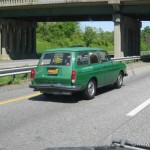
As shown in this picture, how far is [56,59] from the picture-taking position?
456 inches

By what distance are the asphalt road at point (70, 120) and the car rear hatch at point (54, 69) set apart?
641 millimetres

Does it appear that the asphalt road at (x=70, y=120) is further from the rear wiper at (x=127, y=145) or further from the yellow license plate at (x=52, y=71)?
the rear wiper at (x=127, y=145)

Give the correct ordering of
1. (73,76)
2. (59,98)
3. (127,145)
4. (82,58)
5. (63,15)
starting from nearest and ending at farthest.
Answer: (127,145), (73,76), (82,58), (59,98), (63,15)

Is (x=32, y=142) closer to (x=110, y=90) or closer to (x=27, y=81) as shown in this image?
(x=110, y=90)

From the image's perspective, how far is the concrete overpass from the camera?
134 feet

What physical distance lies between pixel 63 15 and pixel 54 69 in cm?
3513

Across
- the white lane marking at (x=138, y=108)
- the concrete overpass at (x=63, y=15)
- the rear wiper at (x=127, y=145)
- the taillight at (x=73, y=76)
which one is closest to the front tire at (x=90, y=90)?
the taillight at (x=73, y=76)

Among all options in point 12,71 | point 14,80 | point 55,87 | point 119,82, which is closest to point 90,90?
point 55,87

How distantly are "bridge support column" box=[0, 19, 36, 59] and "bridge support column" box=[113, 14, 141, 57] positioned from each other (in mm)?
14676

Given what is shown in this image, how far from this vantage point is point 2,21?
50.0 meters

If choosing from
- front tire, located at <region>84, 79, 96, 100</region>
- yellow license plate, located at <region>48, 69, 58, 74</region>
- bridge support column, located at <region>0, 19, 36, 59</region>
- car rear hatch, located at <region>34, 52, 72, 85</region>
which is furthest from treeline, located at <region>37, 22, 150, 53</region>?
yellow license plate, located at <region>48, 69, 58, 74</region>

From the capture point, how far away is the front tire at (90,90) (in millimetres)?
11530

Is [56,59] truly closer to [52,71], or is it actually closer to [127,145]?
[52,71]

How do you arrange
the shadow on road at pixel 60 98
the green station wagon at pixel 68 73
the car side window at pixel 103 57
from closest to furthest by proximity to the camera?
the green station wagon at pixel 68 73 < the shadow on road at pixel 60 98 < the car side window at pixel 103 57
